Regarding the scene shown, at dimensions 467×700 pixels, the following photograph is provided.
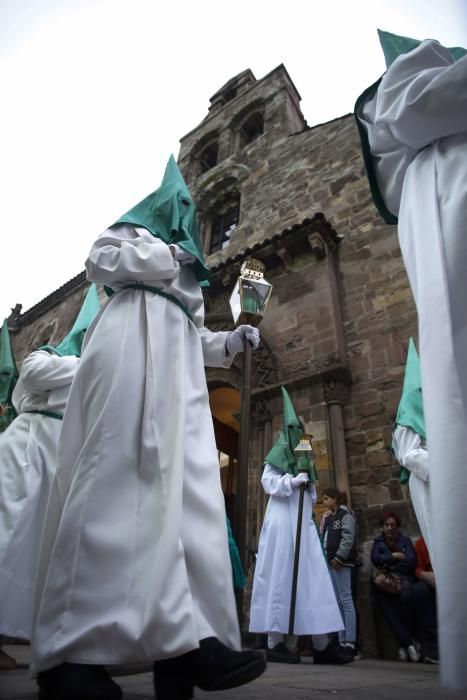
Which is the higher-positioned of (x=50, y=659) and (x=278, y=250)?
(x=278, y=250)

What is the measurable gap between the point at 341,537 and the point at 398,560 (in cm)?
59

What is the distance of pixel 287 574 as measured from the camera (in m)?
4.45

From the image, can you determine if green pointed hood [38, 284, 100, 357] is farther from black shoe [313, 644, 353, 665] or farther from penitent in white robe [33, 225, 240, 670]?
black shoe [313, 644, 353, 665]

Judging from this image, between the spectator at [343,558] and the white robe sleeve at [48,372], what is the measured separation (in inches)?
132

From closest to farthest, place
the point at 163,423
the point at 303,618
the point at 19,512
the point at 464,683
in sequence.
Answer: the point at 464,683 → the point at 163,423 → the point at 19,512 → the point at 303,618

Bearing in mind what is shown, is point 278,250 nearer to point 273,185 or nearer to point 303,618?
point 273,185

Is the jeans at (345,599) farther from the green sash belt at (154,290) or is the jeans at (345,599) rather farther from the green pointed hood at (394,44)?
the green pointed hood at (394,44)

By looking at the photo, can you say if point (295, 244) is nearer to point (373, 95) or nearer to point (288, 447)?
point (288, 447)

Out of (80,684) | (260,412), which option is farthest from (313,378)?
(80,684)

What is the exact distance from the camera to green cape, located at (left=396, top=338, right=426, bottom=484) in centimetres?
397

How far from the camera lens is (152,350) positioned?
1.74 m

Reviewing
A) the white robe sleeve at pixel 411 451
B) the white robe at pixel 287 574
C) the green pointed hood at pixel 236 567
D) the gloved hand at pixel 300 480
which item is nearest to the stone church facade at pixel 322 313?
the white robe at pixel 287 574

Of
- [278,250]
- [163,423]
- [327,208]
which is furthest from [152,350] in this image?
[327,208]

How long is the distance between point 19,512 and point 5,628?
24.6 inches
